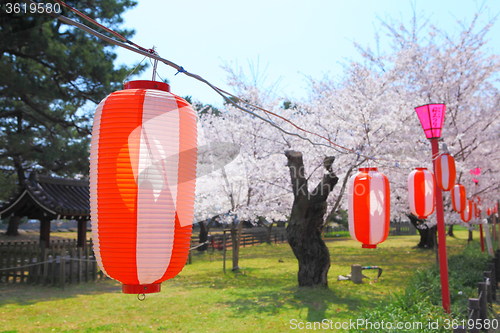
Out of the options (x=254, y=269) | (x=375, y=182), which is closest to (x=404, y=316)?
(x=375, y=182)

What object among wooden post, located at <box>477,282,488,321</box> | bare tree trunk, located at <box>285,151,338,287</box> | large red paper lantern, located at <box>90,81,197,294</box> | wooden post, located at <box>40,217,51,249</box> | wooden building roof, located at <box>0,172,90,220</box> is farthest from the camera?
wooden post, located at <box>40,217,51,249</box>

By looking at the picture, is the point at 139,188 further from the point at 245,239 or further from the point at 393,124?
the point at 245,239

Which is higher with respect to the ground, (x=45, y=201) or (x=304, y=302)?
(x=45, y=201)

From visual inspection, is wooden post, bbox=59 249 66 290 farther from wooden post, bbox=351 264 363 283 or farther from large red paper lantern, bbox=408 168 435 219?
large red paper lantern, bbox=408 168 435 219

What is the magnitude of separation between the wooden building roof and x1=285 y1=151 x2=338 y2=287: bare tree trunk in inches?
316

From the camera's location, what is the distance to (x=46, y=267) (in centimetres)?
1110

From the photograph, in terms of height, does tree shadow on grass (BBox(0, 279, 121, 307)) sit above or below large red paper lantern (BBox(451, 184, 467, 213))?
below

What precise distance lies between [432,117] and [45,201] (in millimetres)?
12286

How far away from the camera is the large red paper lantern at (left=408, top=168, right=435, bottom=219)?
7.02 m

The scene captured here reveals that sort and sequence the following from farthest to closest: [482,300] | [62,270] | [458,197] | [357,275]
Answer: [357,275] < [62,270] < [458,197] < [482,300]

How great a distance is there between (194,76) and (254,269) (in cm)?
1339

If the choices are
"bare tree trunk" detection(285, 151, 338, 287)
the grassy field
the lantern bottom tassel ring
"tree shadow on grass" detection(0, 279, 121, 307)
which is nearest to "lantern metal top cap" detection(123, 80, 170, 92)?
the lantern bottom tassel ring

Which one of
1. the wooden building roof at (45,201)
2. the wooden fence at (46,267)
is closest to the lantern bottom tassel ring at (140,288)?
the wooden fence at (46,267)

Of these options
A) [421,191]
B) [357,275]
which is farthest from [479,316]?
[357,275]
